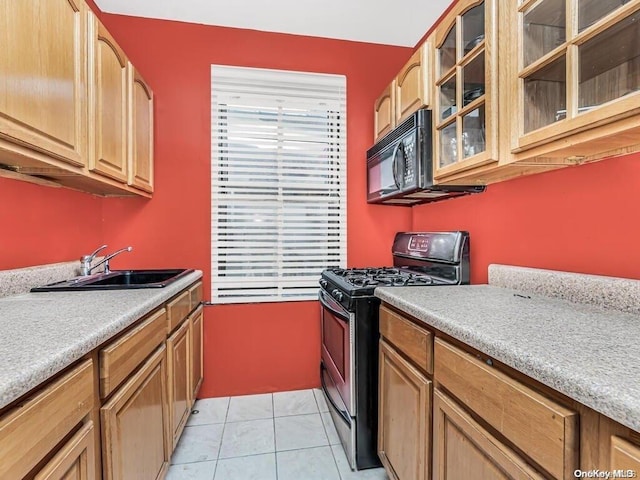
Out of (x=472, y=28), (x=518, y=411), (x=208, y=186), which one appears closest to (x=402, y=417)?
(x=518, y=411)

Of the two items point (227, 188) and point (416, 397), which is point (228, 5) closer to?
point (227, 188)

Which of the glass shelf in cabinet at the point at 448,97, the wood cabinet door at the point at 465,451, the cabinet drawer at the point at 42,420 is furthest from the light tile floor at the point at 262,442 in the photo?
the glass shelf in cabinet at the point at 448,97

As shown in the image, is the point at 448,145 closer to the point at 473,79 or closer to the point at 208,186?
the point at 473,79

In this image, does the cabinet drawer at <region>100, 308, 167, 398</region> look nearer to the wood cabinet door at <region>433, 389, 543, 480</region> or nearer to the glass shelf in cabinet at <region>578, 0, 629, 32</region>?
the wood cabinet door at <region>433, 389, 543, 480</region>

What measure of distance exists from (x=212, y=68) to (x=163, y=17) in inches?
17.5

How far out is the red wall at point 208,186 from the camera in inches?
90.7

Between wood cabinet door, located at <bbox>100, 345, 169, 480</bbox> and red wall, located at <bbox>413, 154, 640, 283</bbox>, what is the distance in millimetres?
1682

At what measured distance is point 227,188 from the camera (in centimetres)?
239

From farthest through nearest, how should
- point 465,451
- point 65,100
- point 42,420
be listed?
1. point 65,100
2. point 465,451
3. point 42,420

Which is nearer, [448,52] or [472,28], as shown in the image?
[472,28]

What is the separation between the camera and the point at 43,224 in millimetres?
1696

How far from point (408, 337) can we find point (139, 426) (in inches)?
40.3

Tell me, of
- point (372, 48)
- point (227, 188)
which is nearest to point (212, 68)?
point (227, 188)

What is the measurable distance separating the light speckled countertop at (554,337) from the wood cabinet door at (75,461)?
1.02 meters
